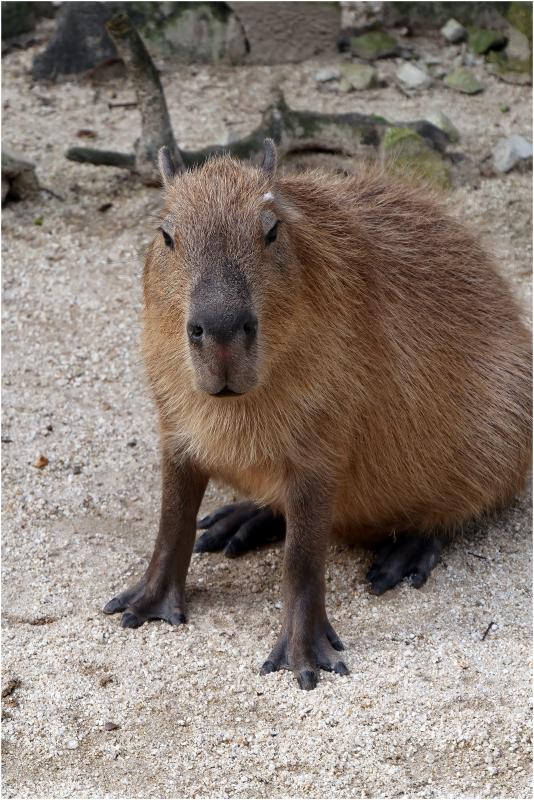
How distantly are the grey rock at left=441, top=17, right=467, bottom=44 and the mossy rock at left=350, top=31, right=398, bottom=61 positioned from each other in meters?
0.45

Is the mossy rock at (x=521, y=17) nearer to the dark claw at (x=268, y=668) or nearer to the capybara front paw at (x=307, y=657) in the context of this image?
the capybara front paw at (x=307, y=657)

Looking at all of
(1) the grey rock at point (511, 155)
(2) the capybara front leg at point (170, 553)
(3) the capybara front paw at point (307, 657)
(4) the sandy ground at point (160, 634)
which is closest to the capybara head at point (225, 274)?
(2) the capybara front leg at point (170, 553)

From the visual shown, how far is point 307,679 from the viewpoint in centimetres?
426

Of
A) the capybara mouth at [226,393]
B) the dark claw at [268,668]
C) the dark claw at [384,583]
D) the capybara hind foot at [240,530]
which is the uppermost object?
the capybara mouth at [226,393]

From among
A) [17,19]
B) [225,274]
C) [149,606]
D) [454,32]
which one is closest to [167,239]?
[225,274]

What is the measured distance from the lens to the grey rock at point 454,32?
9664 millimetres

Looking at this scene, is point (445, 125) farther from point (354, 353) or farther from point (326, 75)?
point (354, 353)

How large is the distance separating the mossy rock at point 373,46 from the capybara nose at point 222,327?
254 inches

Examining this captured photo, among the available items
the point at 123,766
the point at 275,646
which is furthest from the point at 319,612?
the point at 123,766

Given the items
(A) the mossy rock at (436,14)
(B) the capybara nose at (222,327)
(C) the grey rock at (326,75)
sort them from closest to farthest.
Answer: (B) the capybara nose at (222,327) < (C) the grey rock at (326,75) < (A) the mossy rock at (436,14)

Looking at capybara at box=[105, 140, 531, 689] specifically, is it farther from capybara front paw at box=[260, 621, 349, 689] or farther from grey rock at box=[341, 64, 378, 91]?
grey rock at box=[341, 64, 378, 91]

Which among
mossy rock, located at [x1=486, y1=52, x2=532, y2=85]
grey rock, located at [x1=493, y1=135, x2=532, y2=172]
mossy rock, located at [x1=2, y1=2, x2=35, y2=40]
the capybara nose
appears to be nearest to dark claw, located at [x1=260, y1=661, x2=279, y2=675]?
the capybara nose

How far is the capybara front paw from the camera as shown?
429 centimetres

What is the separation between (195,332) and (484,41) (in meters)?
6.69
